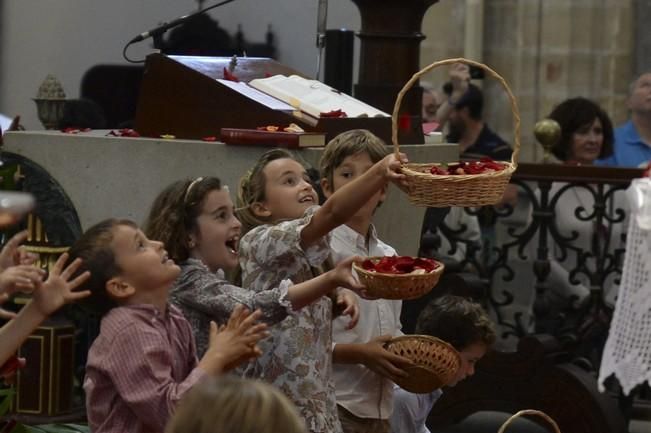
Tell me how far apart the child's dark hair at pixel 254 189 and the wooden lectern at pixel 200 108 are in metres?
1.39

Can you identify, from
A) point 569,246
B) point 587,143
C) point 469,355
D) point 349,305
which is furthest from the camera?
point 587,143

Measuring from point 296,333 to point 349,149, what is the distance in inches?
31.5

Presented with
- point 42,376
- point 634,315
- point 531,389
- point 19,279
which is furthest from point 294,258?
point 531,389

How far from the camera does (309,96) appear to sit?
7.80 metres

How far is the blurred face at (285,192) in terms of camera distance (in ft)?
19.5

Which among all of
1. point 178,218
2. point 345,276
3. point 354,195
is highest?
point 354,195

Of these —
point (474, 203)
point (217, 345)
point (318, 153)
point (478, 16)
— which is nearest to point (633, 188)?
point (474, 203)

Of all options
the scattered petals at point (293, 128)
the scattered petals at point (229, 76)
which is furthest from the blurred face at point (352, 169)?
the scattered petals at point (229, 76)

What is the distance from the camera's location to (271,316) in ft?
18.4

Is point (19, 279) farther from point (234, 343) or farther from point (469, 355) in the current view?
point (469, 355)

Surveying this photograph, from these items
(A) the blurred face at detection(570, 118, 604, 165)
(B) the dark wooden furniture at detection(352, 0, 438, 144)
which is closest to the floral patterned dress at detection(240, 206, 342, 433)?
(B) the dark wooden furniture at detection(352, 0, 438, 144)

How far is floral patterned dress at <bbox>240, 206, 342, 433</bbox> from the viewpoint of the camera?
229 inches

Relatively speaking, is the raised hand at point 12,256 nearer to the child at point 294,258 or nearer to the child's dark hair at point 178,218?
the child's dark hair at point 178,218

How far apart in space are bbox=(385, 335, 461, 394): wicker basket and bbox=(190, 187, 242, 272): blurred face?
792 mm
